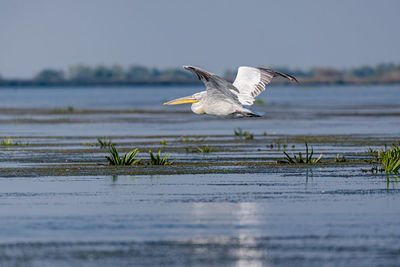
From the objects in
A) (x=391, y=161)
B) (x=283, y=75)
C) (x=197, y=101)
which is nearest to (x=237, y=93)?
(x=197, y=101)

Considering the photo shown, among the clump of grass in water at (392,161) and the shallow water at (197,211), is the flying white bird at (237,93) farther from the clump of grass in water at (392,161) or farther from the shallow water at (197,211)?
the clump of grass in water at (392,161)

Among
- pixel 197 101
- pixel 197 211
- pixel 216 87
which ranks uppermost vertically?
pixel 216 87

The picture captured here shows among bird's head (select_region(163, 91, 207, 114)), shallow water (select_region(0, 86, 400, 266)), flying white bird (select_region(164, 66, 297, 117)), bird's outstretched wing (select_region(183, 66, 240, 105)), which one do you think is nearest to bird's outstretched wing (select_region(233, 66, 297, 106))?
flying white bird (select_region(164, 66, 297, 117))

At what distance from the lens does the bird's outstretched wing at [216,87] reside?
46.0 ft

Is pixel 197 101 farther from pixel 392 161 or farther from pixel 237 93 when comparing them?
pixel 392 161

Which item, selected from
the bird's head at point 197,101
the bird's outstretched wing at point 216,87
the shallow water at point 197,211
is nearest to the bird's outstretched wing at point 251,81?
the bird's outstretched wing at point 216,87

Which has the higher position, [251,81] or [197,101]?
[251,81]

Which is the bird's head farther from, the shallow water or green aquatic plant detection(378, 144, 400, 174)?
green aquatic plant detection(378, 144, 400, 174)

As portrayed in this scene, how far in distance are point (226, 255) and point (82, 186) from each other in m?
5.90

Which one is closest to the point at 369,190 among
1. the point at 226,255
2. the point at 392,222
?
the point at 392,222

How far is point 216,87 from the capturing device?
1536cm

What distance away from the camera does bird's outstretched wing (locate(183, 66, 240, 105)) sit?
551 inches

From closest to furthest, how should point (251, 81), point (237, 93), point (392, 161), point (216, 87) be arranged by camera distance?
point (216, 87), point (251, 81), point (237, 93), point (392, 161)

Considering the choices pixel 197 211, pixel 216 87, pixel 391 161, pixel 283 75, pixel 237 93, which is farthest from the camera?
pixel 391 161
